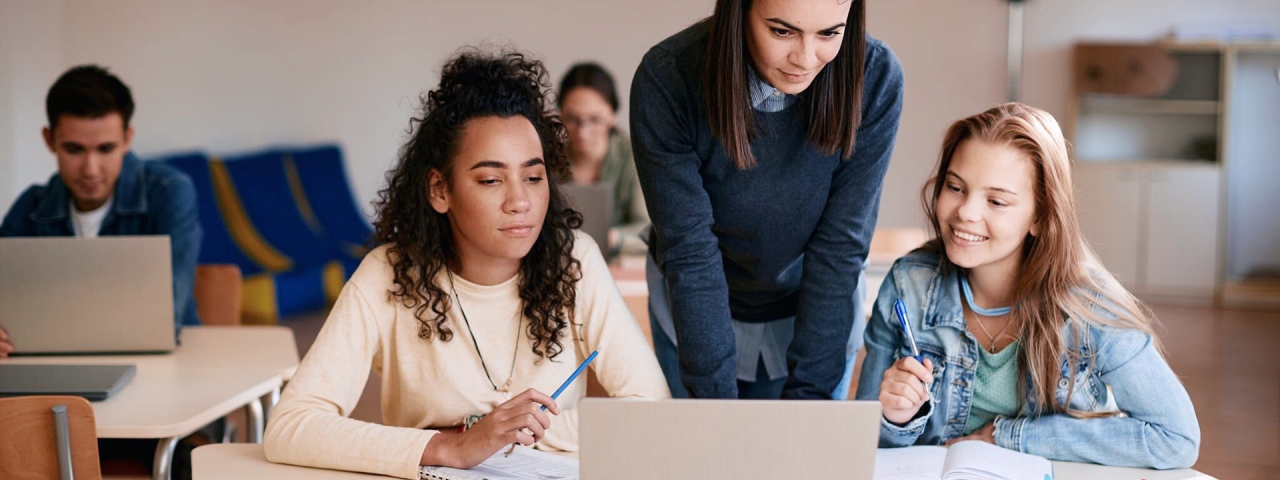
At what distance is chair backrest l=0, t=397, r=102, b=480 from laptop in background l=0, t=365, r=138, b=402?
0.31 metres

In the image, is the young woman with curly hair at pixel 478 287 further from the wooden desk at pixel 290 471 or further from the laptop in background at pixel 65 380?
the laptop in background at pixel 65 380

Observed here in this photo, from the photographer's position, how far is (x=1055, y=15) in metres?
6.58

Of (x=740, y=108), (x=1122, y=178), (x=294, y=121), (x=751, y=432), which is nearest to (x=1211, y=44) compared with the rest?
(x=1122, y=178)

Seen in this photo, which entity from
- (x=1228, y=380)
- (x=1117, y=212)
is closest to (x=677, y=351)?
(x=1228, y=380)

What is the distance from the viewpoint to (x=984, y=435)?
167 centimetres

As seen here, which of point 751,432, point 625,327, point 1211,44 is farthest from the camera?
point 1211,44

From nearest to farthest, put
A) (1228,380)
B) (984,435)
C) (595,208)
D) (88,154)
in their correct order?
(984,435) → (88,154) → (595,208) → (1228,380)

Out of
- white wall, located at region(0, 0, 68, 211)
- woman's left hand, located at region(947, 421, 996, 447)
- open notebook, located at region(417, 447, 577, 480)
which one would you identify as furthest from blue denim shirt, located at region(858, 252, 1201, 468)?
white wall, located at region(0, 0, 68, 211)

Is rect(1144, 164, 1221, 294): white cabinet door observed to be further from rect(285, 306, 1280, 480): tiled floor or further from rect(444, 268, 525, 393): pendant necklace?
rect(444, 268, 525, 393): pendant necklace

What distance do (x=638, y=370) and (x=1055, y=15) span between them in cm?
555

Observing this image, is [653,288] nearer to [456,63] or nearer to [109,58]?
[456,63]

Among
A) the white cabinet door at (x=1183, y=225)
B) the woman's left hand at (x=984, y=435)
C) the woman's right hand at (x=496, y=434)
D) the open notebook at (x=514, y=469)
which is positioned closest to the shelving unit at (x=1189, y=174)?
the white cabinet door at (x=1183, y=225)

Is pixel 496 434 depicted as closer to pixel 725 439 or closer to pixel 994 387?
pixel 725 439

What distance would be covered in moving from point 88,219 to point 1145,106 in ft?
17.8
